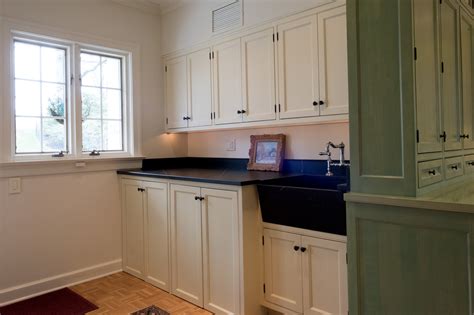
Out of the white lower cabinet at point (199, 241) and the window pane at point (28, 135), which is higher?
the window pane at point (28, 135)

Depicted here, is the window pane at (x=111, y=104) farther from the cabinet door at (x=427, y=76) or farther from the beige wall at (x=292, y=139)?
the cabinet door at (x=427, y=76)

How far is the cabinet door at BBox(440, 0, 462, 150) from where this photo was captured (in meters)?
1.73

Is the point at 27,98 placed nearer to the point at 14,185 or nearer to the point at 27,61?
the point at 27,61

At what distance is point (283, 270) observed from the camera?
87.7 inches

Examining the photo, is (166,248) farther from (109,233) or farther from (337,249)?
(337,249)

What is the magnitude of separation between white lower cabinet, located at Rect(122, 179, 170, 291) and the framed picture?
2.67ft

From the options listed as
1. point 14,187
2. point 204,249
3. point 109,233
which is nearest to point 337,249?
point 204,249

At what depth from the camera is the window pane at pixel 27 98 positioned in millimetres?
2811

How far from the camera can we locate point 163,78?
12.0 feet

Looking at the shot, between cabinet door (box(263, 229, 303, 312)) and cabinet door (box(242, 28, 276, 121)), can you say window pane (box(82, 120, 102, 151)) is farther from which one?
cabinet door (box(263, 229, 303, 312))

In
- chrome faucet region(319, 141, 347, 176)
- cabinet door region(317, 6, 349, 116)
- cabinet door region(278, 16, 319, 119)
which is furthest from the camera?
chrome faucet region(319, 141, 347, 176)

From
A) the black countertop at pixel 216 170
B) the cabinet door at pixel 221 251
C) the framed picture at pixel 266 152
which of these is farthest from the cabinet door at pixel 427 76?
the framed picture at pixel 266 152

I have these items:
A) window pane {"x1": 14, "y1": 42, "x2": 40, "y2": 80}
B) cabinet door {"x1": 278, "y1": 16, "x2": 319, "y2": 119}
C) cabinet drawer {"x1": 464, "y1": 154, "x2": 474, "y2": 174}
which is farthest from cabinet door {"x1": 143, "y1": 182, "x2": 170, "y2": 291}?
cabinet drawer {"x1": 464, "y1": 154, "x2": 474, "y2": 174}

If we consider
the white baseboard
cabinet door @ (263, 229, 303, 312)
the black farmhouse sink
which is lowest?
the white baseboard
